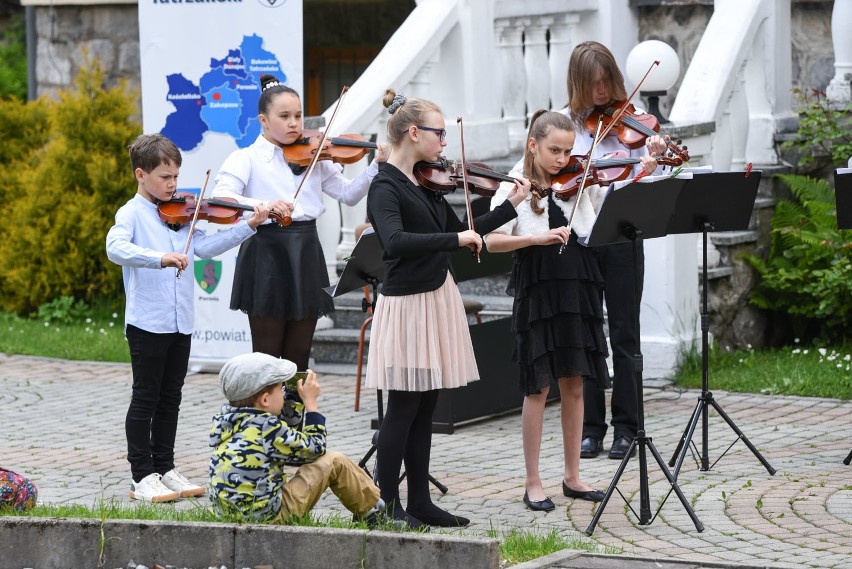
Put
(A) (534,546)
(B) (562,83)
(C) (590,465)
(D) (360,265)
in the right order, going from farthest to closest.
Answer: (B) (562,83)
(C) (590,465)
(D) (360,265)
(A) (534,546)

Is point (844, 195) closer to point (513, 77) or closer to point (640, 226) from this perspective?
point (640, 226)

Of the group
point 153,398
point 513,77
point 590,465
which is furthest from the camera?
point 513,77

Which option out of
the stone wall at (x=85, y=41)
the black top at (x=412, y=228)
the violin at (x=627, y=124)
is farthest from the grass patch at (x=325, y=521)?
the stone wall at (x=85, y=41)

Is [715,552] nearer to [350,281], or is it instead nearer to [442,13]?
[350,281]

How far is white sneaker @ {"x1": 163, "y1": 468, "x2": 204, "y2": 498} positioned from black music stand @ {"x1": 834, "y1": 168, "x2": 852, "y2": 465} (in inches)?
119

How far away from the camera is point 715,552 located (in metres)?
5.43

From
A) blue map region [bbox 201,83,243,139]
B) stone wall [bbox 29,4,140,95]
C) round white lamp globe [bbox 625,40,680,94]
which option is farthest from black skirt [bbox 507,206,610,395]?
stone wall [bbox 29,4,140,95]

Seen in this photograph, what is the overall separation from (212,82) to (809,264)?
12.9 feet

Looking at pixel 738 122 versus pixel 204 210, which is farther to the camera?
pixel 738 122

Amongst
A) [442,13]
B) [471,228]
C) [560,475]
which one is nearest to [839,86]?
[442,13]

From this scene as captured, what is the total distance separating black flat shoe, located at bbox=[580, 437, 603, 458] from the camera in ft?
23.8

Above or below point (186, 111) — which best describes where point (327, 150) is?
below

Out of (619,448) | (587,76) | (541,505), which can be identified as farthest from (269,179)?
(619,448)

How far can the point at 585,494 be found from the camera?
634 centimetres
